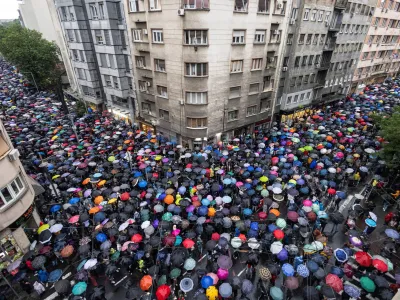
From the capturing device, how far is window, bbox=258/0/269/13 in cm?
2375

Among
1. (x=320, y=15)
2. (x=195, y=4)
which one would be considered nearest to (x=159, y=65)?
(x=195, y=4)

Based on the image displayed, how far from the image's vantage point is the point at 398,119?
18.7 m

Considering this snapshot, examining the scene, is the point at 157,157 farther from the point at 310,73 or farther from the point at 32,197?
the point at 310,73

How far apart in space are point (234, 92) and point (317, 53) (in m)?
17.6

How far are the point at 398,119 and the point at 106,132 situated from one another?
31.4 m

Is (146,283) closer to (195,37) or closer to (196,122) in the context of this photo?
(196,122)

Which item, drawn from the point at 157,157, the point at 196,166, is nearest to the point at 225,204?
the point at 196,166

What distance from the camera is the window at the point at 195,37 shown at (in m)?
21.4

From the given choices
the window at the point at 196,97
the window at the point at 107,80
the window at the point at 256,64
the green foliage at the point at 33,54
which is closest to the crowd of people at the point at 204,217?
the window at the point at 196,97

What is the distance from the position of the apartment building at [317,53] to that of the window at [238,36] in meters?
8.69

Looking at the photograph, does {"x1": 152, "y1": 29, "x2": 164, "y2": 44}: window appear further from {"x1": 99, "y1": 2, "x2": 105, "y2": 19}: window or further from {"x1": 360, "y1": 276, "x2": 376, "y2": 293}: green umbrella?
{"x1": 360, "y1": 276, "x2": 376, "y2": 293}: green umbrella

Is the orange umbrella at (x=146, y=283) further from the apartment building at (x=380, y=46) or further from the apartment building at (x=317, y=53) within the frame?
the apartment building at (x=380, y=46)

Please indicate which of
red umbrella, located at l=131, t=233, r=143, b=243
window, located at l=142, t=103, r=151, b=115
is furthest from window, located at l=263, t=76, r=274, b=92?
red umbrella, located at l=131, t=233, r=143, b=243

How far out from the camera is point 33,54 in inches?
1634
